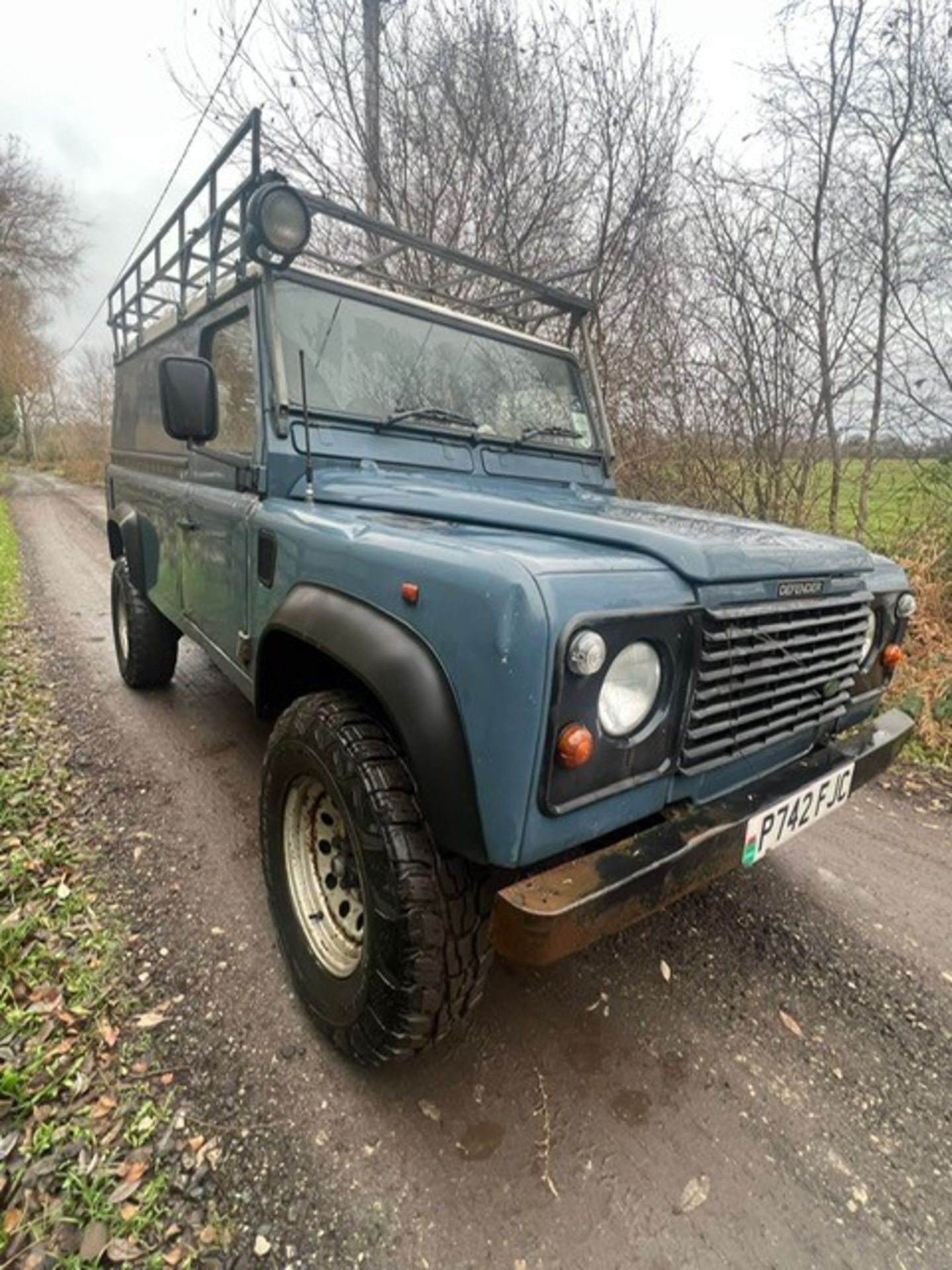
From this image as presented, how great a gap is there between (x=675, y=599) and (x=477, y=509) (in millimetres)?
732

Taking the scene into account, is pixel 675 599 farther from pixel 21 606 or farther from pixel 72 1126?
pixel 21 606

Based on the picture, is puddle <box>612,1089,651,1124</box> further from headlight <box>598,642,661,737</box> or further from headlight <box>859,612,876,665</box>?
headlight <box>859,612,876,665</box>

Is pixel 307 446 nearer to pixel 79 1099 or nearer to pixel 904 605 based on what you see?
pixel 79 1099

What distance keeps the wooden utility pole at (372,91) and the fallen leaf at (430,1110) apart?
7512mm

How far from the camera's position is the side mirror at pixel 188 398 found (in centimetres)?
234

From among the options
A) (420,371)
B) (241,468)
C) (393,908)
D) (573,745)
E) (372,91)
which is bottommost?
(393,908)

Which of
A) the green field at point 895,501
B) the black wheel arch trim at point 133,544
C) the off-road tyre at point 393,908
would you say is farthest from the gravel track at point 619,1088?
the green field at point 895,501

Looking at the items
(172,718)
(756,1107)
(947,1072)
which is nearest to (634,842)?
(756,1107)

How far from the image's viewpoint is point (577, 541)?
5.71 feet

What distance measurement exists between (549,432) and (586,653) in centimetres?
210

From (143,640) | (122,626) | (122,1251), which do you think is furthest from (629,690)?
(122,626)

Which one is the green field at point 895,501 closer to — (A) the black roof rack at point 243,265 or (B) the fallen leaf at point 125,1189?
(A) the black roof rack at point 243,265

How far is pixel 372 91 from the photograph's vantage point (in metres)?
7.09

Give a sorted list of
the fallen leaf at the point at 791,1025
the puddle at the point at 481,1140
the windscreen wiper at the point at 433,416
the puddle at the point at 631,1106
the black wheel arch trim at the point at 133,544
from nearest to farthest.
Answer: the puddle at the point at 481,1140 < the puddle at the point at 631,1106 < the fallen leaf at the point at 791,1025 < the windscreen wiper at the point at 433,416 < the black wheel arch trim at the point at 133,544
